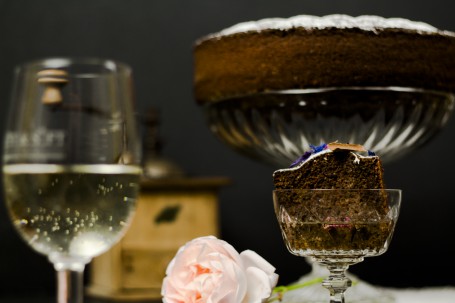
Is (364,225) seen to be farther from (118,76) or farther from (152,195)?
(152,195)

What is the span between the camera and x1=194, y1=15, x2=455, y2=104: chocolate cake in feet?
2.59

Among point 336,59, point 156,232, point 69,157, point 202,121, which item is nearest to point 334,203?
point 69,157

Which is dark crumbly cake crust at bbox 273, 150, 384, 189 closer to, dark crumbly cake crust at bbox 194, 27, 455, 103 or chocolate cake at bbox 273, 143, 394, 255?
chocolate cake at bbox 273, 143, 394, 255

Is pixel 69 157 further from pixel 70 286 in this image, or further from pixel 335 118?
pixel 335 118

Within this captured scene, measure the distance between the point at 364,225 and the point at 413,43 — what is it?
32 cm

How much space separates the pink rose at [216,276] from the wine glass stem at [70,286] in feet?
0.50

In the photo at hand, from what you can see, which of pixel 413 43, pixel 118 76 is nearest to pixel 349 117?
pixel 413 43

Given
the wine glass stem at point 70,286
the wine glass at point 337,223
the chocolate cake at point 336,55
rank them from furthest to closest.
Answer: the chocolate cake at point 336,55 → the wine glass at point 337,223 → the wine glass stem at point 70,286

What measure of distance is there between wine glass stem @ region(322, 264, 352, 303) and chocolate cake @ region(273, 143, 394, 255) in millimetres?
19

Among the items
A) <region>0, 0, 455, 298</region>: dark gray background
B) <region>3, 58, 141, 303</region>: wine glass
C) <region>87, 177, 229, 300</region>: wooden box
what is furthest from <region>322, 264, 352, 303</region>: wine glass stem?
<region>0, 0, 455, 298</region>: dark gray background

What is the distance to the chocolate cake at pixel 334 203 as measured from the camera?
0.53m

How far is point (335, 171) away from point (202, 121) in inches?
51.4

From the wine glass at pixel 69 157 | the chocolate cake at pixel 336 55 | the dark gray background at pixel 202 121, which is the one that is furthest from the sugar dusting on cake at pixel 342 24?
the dark gray background at pixel 202 121

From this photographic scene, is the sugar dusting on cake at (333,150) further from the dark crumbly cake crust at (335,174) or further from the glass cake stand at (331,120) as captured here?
the glass cake stand at (331,120)
